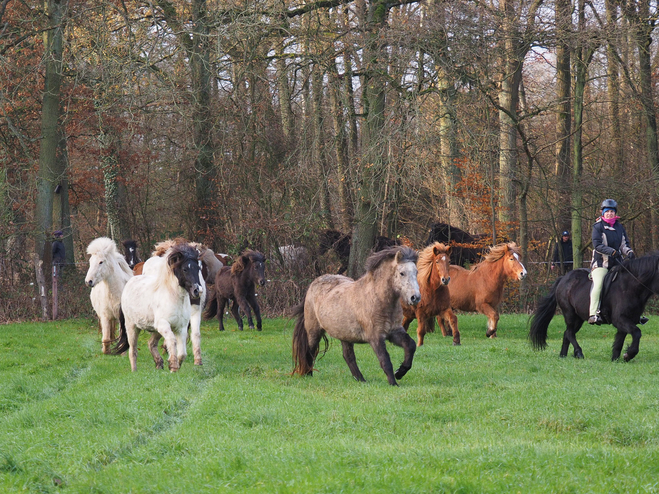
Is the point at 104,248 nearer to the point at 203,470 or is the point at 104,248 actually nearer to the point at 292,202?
the point at 203,470

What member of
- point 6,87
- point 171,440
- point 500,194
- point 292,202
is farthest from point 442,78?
point 171,440

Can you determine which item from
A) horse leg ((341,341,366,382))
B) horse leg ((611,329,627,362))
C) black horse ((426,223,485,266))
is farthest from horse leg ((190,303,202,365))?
black horse ((426,223,485,266))

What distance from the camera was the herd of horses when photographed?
10070mm

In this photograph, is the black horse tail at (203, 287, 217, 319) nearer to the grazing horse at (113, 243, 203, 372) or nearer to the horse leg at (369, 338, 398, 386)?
the grazing horse at (113, 243, 203, 372)

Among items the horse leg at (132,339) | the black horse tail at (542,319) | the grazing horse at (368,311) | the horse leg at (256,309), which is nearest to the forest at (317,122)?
the horse leg at (256,309)

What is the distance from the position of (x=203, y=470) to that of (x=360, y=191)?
15.7 meters

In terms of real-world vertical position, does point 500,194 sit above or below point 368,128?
below

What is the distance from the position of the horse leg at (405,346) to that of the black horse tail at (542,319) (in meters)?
4.52

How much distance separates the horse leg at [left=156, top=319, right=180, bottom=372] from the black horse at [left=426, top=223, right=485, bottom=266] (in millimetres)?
11814

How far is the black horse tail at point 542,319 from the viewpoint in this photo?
13664 mm

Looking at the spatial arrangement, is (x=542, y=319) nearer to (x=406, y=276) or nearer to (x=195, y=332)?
(x=406, y=276)

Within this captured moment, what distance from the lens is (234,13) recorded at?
1914 cm

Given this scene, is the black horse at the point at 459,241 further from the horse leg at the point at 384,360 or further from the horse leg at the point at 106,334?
the horse leg at the point at 384,360

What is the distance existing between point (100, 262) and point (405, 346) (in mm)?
6565
